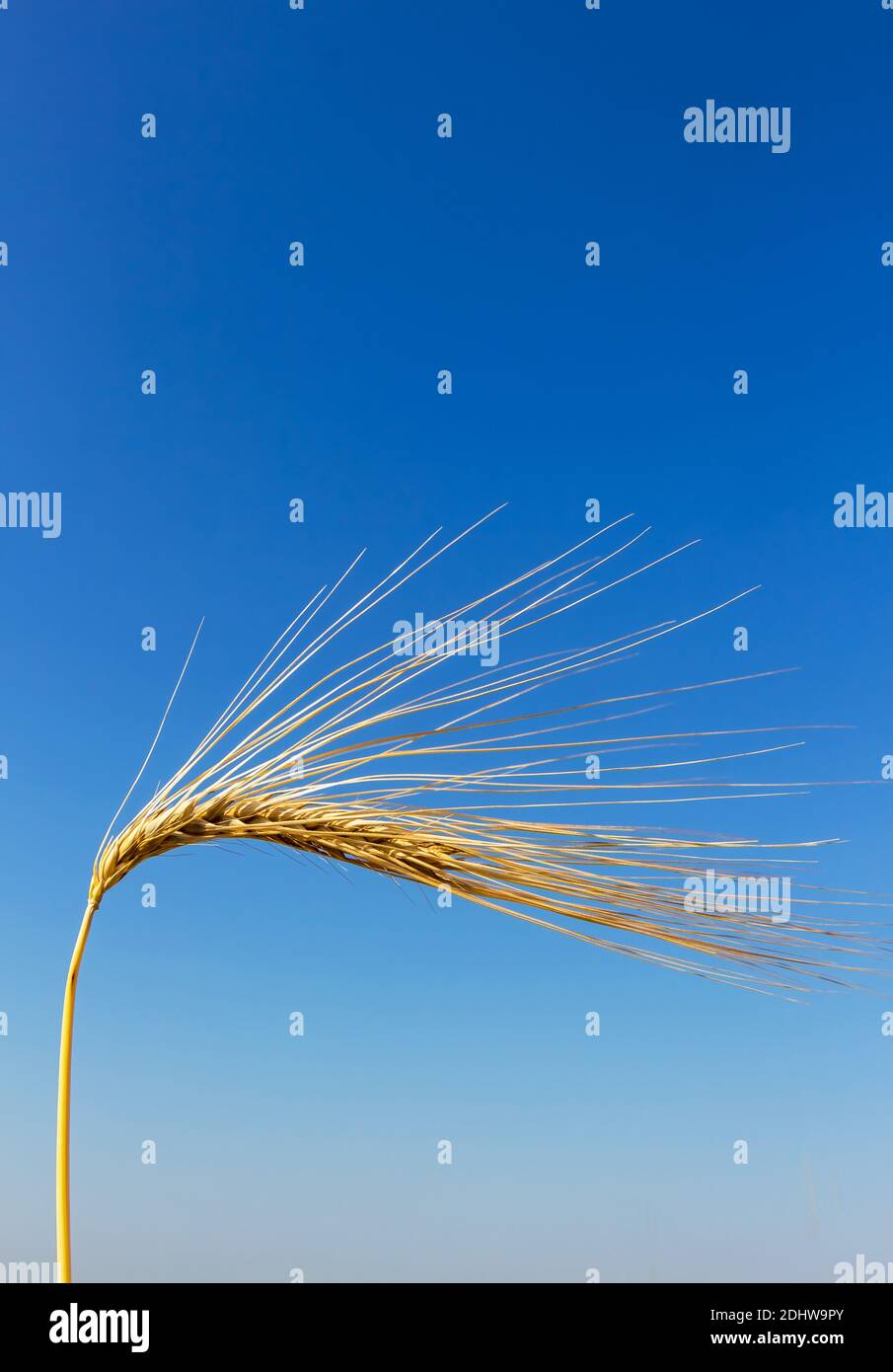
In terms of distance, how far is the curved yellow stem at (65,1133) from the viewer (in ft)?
4.68

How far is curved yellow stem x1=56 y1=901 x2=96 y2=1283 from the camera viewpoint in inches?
56.2

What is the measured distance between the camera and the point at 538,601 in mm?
1445

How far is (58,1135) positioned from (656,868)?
37.2 inches

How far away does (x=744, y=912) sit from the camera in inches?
49.0

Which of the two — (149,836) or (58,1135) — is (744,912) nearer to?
(149,836)

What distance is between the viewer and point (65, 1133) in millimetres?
1440
